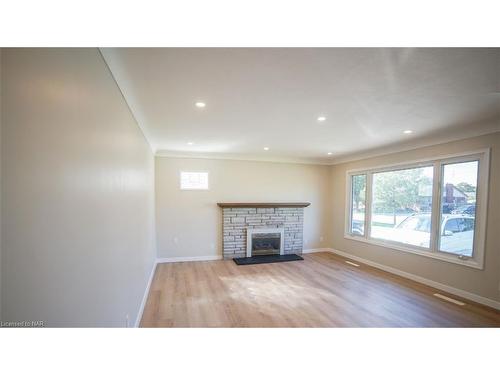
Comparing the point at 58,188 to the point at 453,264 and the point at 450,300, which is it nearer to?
the point at 450,300

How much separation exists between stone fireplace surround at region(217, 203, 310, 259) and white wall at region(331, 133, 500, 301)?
1.45 m

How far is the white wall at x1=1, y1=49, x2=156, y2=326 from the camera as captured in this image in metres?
0.65

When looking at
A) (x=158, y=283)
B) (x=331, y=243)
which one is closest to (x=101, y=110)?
(x=158, y=283)

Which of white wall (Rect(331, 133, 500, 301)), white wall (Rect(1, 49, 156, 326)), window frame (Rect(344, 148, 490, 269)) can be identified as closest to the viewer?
white wall (Rect(1, 49, 156, 326))

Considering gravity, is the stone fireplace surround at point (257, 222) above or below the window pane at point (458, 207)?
below

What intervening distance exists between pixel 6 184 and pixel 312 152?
5047 mm

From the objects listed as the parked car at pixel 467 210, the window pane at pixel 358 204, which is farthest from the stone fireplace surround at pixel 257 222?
the parked car at pixel 467 210

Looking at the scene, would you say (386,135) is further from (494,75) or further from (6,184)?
(6,184)

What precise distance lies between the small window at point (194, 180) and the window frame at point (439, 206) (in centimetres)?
374

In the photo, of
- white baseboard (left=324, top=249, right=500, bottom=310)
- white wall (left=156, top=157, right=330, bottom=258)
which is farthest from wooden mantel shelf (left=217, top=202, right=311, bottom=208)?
white baseboard (left=324, top=249, right=500, bottom=310)

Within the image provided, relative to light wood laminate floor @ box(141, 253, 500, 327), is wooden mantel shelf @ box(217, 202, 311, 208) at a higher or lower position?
higher

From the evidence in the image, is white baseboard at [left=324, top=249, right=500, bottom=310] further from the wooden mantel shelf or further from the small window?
the small window

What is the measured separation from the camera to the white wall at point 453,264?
9.46 ft

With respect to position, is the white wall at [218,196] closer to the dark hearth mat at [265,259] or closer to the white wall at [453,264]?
the dark hearth mat at [265,259]
